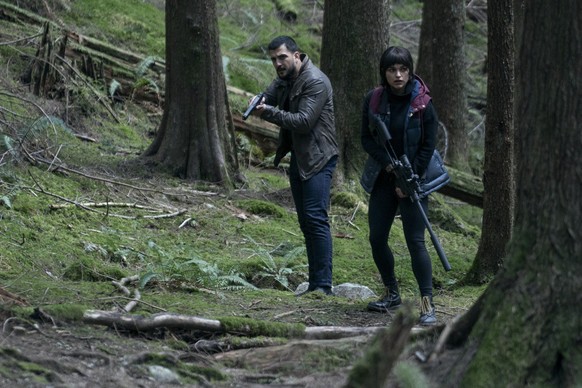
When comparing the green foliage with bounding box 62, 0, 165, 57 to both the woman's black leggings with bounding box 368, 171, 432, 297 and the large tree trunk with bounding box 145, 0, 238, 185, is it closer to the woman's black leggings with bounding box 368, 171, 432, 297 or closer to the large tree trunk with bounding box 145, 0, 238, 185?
the large tree trunk with bounding box 145, 0, 238, 185

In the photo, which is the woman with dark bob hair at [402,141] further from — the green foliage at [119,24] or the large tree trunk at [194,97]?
the green foliage at [119,24]

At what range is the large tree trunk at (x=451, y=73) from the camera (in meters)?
18.4

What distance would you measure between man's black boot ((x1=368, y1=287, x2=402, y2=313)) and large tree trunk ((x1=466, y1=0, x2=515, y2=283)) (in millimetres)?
2404

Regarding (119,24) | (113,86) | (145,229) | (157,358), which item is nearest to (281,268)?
(145,229)

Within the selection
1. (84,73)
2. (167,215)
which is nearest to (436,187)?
(167,215)

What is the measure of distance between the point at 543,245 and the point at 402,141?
2.54 meters

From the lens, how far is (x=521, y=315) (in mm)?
5156

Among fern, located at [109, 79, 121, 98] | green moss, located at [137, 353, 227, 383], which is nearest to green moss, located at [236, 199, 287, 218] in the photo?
fern, located at [109, 79, 121, 98]

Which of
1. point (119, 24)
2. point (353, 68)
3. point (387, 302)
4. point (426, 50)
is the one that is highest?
point (426, 50)

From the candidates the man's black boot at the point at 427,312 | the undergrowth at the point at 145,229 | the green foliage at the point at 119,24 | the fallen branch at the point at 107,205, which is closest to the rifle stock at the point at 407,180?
the man's black boot at the point at 427,312

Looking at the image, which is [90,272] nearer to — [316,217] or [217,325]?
[316,217]

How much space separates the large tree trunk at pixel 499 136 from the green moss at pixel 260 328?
13.8ft

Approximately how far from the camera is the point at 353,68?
13.2 meters

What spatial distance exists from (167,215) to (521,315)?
670 cm
